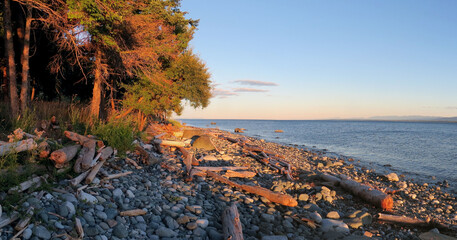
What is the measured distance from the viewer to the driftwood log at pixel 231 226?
16.0ft

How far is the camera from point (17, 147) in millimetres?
5395

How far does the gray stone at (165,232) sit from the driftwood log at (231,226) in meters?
0.98

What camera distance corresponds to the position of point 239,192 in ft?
25.5

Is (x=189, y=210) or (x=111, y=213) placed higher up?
(x=111, y=213)

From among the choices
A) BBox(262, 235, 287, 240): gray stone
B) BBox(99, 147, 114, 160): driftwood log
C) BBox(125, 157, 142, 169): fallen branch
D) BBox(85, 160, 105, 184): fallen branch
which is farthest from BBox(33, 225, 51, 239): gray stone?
BBox(125, 157, 142, 169): fallen branch

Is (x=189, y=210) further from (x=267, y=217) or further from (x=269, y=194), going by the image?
(x=269, y=194)

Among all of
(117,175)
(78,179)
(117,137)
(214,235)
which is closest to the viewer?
(214,235)

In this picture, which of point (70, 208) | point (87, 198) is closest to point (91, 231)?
point (70, 208)

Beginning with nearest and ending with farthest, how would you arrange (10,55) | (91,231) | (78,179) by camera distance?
(91,231) → (78,179) → (10,55)

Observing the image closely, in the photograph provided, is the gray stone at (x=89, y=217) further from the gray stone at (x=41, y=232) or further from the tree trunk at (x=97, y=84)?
the tree trunk at (x=97, y=84)

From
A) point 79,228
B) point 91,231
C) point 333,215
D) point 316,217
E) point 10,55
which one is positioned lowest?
point 333,215

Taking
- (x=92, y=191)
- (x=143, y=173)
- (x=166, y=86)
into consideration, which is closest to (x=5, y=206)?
(x=92, y=191)

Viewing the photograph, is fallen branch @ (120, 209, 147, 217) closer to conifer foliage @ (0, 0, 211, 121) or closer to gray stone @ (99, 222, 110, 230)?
gray stone @ (99, 222, 110, 230)

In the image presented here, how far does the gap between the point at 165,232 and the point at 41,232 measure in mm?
1908
